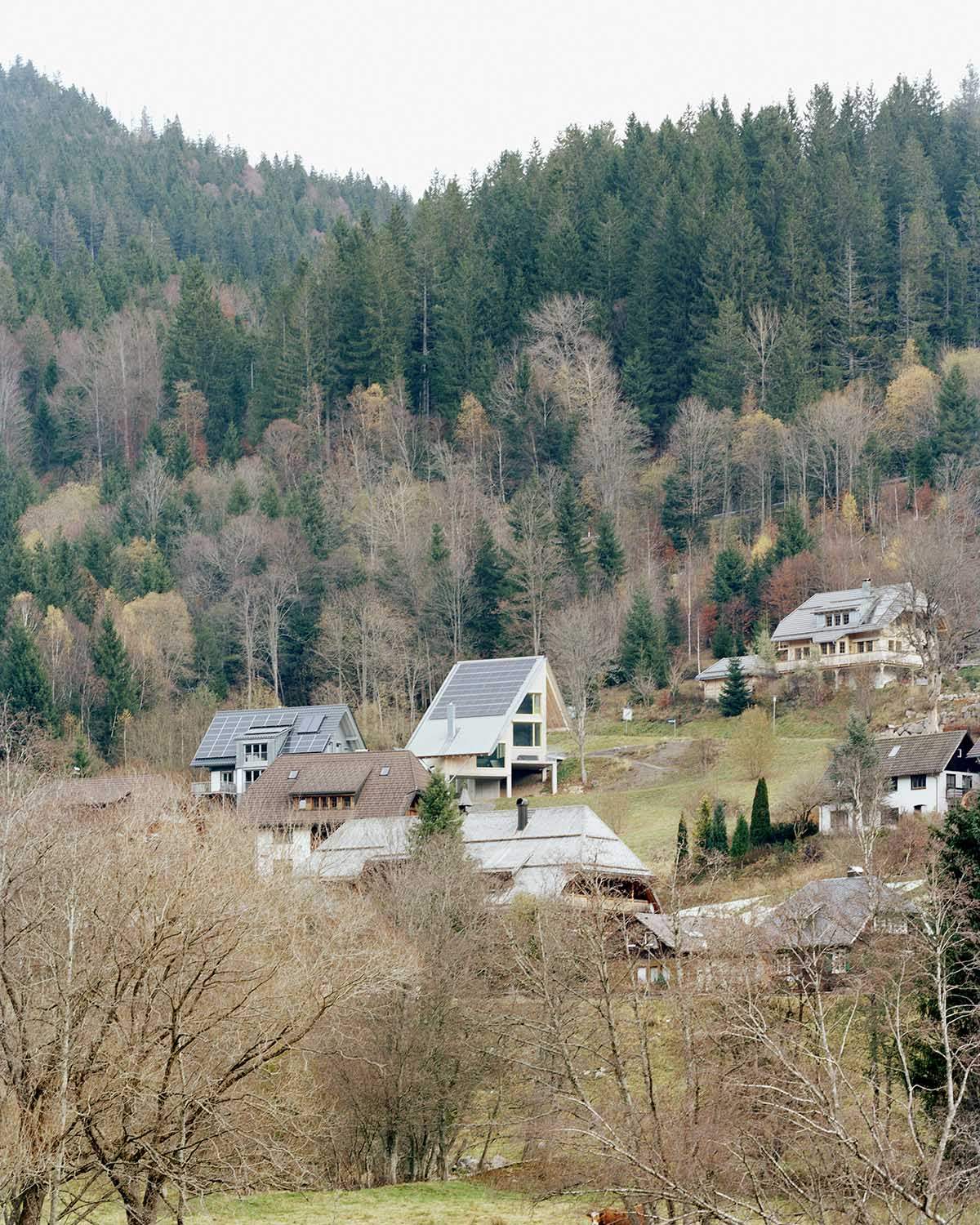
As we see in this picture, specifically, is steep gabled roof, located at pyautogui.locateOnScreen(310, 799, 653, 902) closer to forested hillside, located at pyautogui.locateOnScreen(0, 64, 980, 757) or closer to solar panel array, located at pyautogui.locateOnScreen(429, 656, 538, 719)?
solar panel array, located at pyautogui.locateOnScreen(429, 656, 538, 719)

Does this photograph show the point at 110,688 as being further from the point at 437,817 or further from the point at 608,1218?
the point at 608,1218

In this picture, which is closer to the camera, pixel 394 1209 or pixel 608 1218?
pixel 608 1218

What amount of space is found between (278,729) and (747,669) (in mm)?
17988

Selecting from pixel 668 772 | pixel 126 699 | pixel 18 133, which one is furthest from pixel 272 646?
pixel 18 133

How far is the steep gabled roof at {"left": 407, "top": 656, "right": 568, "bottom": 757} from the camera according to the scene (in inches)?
2483

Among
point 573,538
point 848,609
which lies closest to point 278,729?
point 573,538

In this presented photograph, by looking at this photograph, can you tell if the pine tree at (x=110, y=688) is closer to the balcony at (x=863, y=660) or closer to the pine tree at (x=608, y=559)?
the pine tree at (x=608, y=559)

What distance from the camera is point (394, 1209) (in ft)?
A: 88.2

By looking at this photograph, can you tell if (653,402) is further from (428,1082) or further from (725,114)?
(428,1082)

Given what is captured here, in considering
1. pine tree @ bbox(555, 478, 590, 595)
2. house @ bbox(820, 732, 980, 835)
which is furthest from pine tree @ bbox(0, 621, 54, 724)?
house @ bbox(820, 732, 980, 835)

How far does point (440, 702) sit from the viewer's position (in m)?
66.9

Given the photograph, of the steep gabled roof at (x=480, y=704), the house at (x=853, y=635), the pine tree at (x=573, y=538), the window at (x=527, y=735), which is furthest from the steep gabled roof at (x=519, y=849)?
the pine tree at (x=573, y=538)

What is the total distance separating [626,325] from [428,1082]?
69.6 metres

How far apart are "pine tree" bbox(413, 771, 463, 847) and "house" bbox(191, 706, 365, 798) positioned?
21.3 m
